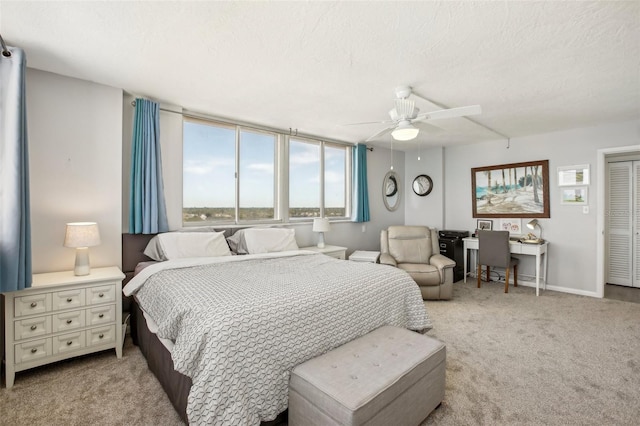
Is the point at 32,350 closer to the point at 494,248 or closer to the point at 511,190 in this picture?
the point at 494,248

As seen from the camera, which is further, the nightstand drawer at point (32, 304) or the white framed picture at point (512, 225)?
the white framed picture at point (512, 225)

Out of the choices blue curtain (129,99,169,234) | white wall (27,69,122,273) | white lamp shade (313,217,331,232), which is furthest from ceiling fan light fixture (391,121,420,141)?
white wall (27,69,122,273)

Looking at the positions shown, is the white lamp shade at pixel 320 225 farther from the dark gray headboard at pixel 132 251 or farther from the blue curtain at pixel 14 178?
the blue curtain at pixel 14 178

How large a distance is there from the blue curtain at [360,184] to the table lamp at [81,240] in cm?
375

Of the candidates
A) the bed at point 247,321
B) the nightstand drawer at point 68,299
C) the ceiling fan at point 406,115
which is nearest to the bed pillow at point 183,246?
the bed at point 247,321

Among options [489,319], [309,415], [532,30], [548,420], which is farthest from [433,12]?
Result: [489,319]

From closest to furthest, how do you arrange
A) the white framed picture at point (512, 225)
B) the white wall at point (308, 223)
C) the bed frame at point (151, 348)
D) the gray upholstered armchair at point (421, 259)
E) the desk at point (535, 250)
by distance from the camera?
the bed frame at point (151, 348)
the white wall at point (308, 223)
the gray upholstered armchair at point (421, 259)
the desk at point (535, 250)
the white framed picture at point (512, 225)

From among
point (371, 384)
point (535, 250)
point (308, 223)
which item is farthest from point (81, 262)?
point (535, 250)

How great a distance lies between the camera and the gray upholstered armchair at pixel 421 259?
4.00 meters

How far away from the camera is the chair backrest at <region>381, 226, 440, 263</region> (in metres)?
4.48

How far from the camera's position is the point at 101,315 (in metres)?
2.45

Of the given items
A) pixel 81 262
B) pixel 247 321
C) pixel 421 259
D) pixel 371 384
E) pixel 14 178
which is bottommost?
pixel 371 384

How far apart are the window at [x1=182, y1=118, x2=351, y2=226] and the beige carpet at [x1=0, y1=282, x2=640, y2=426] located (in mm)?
1815

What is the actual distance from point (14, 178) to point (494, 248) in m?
5.30
